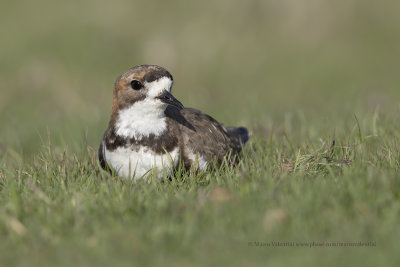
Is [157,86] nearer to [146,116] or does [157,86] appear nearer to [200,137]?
[146,116]

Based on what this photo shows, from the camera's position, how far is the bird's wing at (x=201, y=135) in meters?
6.24

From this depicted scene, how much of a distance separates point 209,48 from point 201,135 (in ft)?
32.0

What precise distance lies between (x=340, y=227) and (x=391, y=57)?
40.5 ft

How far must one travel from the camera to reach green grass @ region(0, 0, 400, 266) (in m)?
4.22

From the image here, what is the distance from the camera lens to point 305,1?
15.6 metres

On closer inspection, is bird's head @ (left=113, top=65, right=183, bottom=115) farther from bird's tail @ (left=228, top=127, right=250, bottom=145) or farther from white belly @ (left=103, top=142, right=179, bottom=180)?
bird's tail @ (left=228, top=127, right=250, bottom=145)

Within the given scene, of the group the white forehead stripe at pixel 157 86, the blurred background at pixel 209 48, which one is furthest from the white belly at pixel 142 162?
the blurred background at pixel 209 48

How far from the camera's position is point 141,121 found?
597 cm

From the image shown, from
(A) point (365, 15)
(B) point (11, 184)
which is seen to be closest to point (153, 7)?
(A) point (365, 15)

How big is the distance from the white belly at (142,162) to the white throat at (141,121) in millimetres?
171

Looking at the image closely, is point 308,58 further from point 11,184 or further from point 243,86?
point 11,184

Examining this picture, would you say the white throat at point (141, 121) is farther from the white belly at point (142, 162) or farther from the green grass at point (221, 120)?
the green grass at point (221, 120)

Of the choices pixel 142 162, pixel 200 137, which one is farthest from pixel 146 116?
pixel 200 137

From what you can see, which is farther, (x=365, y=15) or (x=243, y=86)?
(x=365, y=15)
